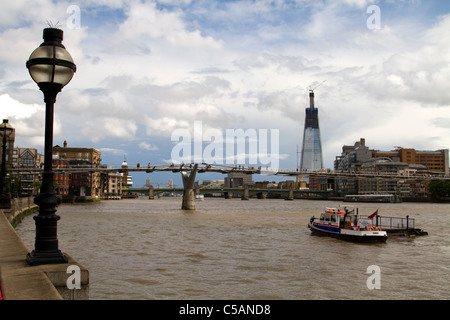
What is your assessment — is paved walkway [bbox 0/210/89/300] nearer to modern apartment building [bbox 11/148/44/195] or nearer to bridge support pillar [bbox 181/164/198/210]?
bridge support pillar [bbox 181/164/198/210]

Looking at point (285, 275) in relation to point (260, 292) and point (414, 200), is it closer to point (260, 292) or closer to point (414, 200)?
point (260, 292)

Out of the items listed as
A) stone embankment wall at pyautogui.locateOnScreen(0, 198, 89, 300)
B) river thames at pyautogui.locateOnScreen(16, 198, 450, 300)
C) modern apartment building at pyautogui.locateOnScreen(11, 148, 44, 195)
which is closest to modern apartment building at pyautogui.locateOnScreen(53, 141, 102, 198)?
modern apartment building at pyautogui.locateOnScreen(11, 148, 44, 195)

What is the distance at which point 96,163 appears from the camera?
190875 millimetres

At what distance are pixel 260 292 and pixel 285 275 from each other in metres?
3.75

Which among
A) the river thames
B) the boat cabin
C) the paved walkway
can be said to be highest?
the paved walkway

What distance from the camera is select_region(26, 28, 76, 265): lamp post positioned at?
29.3 ft

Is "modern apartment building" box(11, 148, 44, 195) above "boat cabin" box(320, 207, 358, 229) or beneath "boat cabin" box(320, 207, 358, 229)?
above

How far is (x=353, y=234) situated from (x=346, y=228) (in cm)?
201

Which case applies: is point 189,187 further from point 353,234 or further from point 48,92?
point 48,92

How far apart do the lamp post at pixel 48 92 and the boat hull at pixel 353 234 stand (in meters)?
31.6

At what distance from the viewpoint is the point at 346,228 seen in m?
39.6

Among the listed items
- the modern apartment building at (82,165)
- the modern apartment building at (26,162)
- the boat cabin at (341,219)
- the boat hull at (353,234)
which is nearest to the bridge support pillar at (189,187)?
the boat cabin at (341,219)
